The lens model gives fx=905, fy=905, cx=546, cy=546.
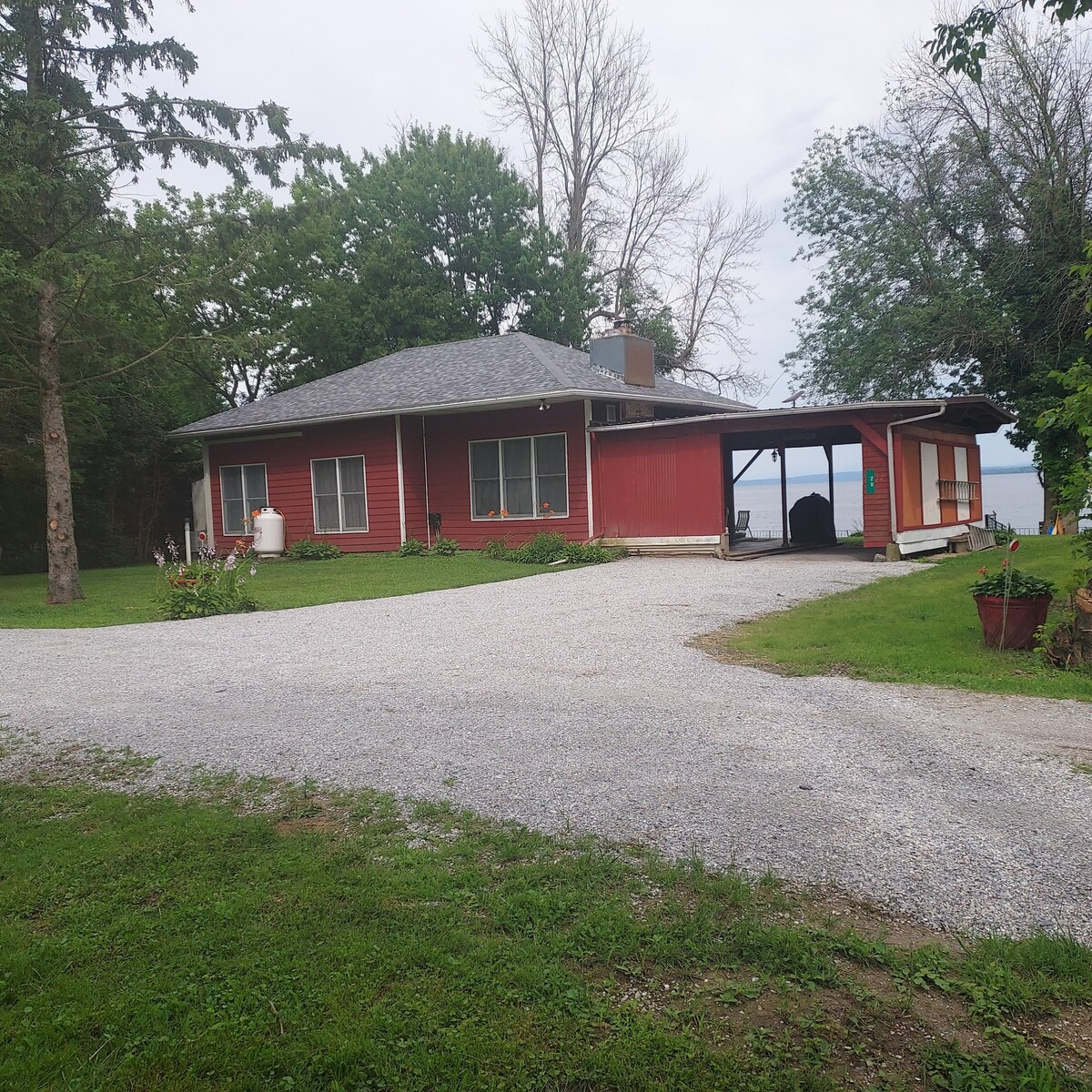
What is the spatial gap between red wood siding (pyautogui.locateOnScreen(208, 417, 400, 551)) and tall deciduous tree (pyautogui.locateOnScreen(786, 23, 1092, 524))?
1280 centimetres

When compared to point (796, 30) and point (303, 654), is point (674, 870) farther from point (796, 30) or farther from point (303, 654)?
point (796, 30)

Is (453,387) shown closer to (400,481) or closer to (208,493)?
(400,481)

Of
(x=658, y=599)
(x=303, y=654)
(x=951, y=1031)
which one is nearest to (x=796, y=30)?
(x=658, y=599)

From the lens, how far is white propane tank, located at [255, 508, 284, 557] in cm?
2005

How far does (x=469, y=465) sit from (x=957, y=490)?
396 inches

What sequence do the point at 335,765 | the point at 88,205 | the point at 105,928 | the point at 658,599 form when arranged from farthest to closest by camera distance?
1. the point at 88,205
2. the point at 658,599
3. the point at 335,765
4. the point at 105,928

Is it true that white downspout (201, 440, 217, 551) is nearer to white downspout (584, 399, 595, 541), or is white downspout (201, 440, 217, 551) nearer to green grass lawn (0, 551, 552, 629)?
green grass lawn (0, 551, 552, 629)

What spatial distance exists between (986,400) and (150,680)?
48.0 feet

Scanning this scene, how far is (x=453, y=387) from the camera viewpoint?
62.2 feet

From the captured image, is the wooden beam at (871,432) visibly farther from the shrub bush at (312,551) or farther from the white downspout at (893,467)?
the shrub bush at (312,551)

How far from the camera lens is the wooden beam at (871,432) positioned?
599 inches

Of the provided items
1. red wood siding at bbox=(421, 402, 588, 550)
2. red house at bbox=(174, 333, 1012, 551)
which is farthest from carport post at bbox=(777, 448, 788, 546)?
red wood siding at bbox=(421, 402, 588, 550)

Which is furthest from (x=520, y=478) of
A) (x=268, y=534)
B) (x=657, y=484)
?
(x=268, y=534)

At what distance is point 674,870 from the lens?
3178 mm
